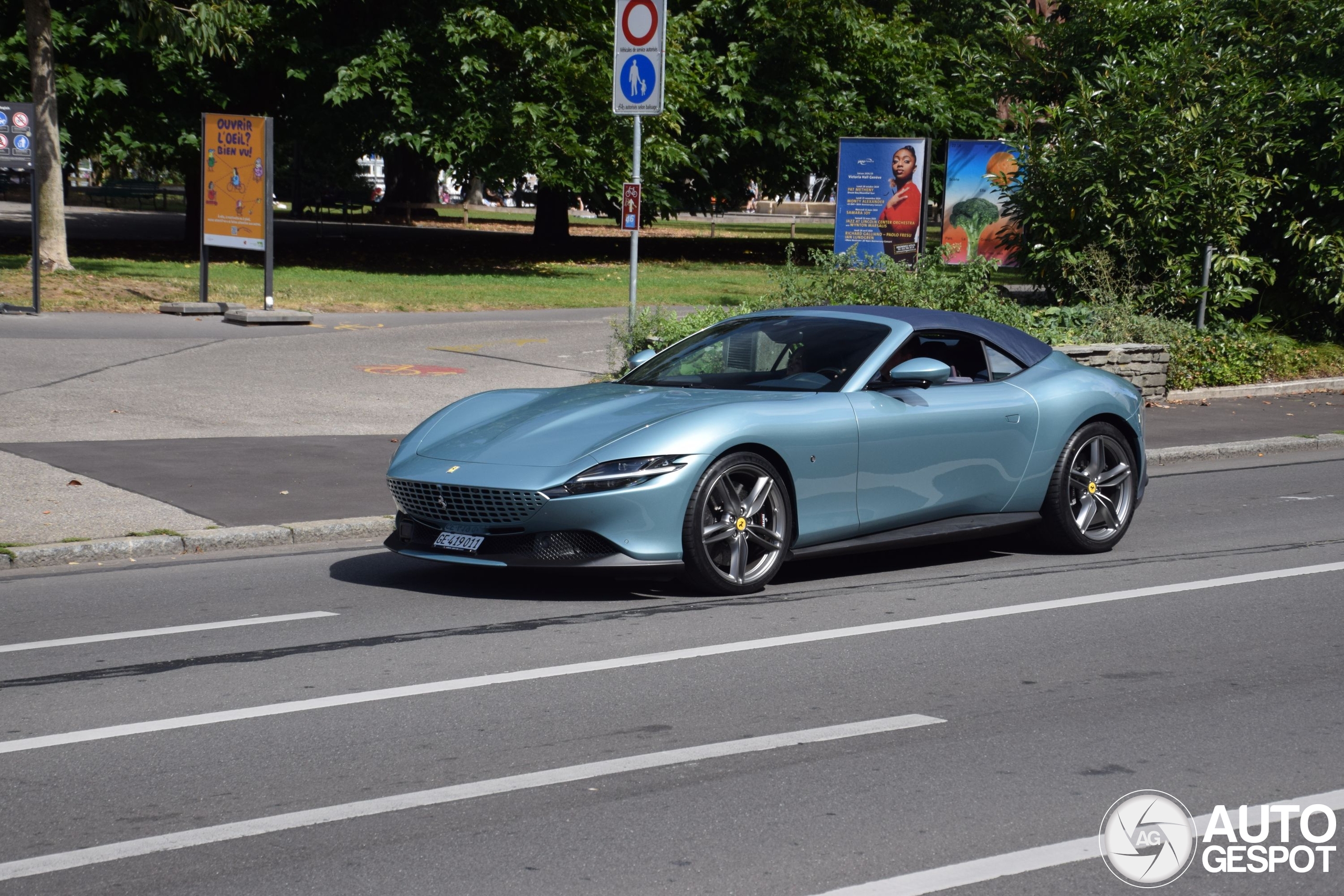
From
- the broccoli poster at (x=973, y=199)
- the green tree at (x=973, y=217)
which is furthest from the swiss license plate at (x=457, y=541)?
the green tree at (x=973, y=217)

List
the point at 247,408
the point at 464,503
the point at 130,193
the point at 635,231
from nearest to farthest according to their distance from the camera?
the point at 464,503 < the point at 247,408 < the point at 635,231 < the point at 130,193

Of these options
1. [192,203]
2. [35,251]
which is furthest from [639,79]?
[192,203]

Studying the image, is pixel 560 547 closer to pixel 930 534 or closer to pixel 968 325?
pixel 930 534

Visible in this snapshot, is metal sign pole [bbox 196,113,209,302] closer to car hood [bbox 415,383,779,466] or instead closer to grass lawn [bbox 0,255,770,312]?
grass lawn [bbox 0,255,770,312]

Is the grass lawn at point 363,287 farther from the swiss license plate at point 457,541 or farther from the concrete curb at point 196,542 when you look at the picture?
the swiss license plate at point 457,541

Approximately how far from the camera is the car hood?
7.16 metres

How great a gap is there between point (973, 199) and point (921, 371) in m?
19.4

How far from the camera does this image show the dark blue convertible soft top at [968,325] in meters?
8.40

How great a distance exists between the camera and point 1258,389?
17297mm

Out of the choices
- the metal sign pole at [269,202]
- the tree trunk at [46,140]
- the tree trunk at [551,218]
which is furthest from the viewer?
the tree trunk at [551,218]

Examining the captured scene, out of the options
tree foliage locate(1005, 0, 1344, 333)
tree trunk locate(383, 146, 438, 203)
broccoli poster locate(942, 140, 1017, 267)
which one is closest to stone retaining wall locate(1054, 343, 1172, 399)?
tree foliage locate(1005, 0, 1344, 333)

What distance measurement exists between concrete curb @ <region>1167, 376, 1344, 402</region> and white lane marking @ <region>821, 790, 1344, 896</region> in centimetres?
1292

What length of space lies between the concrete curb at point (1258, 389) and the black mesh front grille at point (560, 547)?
11030 mm

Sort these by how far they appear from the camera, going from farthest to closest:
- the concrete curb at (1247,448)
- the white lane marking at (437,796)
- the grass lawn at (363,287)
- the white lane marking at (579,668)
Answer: the grass lawn at (363,287) → the concrete curb at (1247,448) → the white lane marking at (579,668) → the white lane marking at (437,796)
